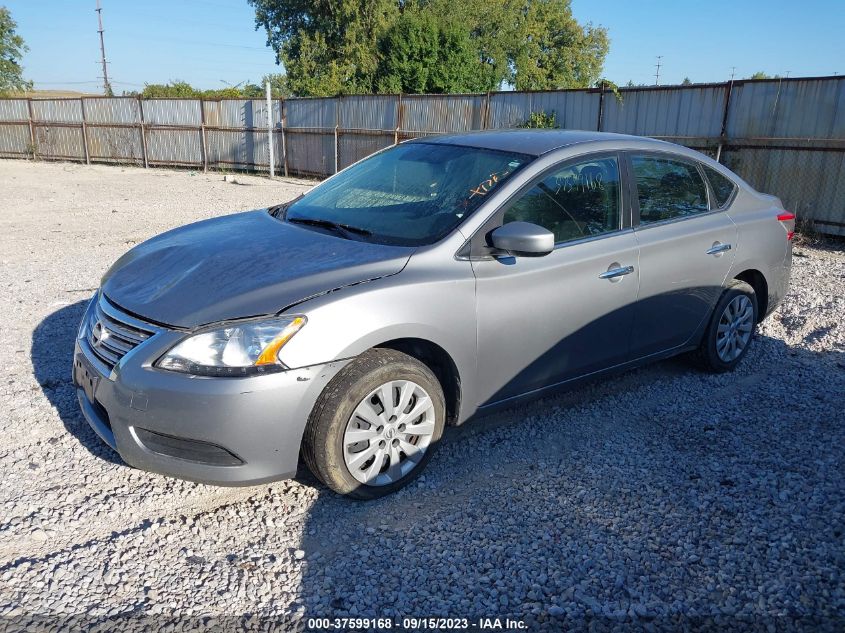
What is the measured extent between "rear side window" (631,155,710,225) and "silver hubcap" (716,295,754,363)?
789mm

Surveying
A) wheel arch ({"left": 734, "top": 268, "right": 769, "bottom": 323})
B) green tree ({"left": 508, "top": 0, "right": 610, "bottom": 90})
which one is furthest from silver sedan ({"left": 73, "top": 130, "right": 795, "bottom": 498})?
green tree ({"left": 508, "top": 0, "right": 610, "bottom": 90})

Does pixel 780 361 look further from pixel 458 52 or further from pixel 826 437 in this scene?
pixel 458 52

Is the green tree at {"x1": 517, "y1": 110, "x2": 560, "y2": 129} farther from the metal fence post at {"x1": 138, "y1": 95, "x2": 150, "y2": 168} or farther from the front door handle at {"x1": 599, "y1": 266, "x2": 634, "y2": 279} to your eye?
the metal fence post at {"x1": 138, "y1": 95, "x2": 150, "y2": 168}

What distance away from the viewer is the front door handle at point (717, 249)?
463 cm

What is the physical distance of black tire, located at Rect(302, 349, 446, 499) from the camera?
3033 millimetres

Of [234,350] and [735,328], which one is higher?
[234,350]

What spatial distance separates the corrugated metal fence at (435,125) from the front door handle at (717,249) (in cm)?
692

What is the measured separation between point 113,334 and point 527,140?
8.58ft

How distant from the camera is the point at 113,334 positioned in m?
3.20

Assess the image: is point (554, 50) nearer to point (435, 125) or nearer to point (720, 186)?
point (435, 125)

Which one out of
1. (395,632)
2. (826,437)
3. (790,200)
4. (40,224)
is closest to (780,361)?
(826,437)

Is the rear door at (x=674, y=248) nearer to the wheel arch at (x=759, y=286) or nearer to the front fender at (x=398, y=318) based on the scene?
the wheel arch at (x=759, y=286)

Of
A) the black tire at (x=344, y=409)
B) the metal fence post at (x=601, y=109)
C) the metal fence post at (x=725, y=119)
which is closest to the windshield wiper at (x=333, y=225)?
the black tire at (x=344, y=409)

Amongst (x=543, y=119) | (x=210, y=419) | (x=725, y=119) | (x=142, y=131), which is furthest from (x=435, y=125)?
(x=210, y=419)
